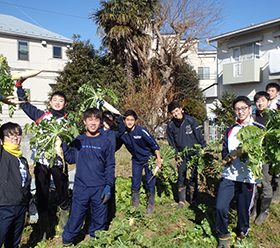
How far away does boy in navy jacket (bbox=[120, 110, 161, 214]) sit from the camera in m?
5.49

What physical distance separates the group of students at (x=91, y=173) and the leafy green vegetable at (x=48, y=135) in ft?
0.31

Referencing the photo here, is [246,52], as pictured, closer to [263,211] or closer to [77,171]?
[263,211]

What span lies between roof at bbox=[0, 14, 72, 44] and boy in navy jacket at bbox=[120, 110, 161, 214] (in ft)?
72.8

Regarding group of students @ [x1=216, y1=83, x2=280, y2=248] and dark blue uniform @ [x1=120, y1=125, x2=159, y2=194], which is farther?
dark blue uniform @ [x1=120, y1=125, x2=159, y2=194]

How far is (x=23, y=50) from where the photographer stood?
25.8 metres

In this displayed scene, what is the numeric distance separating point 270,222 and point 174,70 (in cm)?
1570

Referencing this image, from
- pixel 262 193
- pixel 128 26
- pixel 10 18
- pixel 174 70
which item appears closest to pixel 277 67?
pixel 174 70

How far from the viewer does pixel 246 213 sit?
4.29m

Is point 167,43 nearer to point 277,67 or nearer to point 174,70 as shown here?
point 174,70

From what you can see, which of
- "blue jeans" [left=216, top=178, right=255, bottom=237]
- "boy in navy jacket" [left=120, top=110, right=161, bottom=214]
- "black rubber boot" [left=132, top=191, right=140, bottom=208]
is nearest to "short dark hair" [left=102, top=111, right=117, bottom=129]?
"boy in navy jacket" [left=120, top=110, right=161, bottom=214]

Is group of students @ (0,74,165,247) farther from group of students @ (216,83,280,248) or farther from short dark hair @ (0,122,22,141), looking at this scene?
group of students @ (216,83,280,248)

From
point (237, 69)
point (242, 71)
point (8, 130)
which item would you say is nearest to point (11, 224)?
point (8, 130)

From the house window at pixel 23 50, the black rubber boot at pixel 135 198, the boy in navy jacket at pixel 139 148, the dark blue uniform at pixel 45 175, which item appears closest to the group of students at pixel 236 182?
the boy in navy jacket at pixel 139 148

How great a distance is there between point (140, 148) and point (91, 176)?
140cm
